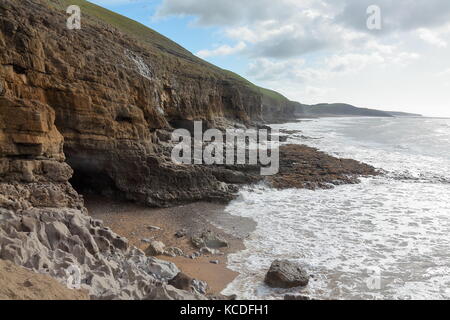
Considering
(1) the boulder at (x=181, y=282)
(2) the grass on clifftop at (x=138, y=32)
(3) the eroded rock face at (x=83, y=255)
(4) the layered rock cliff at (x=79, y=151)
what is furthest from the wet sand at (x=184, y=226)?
(2) the grass on clifftop at (x=138, y=32)

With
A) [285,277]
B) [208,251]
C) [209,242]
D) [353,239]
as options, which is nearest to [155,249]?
[208,251]

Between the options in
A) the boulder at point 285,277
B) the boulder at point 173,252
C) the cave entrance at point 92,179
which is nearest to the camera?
the boulder at point 285,277

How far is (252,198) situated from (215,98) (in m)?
29.4

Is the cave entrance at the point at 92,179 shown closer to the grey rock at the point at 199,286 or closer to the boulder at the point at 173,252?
the boulder at the point at 173,252

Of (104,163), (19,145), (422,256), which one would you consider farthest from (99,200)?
(422,256)

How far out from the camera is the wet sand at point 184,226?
1111 cm

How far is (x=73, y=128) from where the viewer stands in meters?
14.6

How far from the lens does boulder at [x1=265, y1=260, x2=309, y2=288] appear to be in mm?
9867

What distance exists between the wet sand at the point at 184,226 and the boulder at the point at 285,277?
1275 mm

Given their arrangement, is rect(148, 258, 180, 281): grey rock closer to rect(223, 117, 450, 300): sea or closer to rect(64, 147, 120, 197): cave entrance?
rect(223, 117, 450, 300): sea

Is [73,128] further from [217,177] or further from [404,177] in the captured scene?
[404,177]

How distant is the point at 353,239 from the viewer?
1389 cm

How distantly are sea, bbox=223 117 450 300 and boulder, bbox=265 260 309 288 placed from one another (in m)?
0.22

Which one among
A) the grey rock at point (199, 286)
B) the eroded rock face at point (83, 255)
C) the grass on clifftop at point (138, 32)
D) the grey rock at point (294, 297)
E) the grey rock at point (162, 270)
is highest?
the grass on clifftop at point (138, 32)
